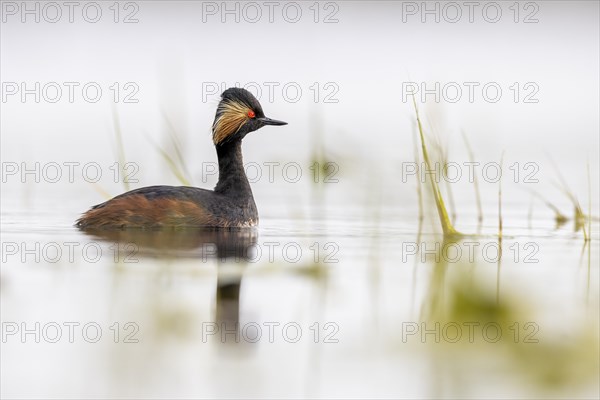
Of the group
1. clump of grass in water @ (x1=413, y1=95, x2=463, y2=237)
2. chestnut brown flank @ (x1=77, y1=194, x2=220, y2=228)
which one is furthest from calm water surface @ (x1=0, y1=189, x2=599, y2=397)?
chestnut brown flank @ (x1=77, y1=194, x2=220, y2=228)

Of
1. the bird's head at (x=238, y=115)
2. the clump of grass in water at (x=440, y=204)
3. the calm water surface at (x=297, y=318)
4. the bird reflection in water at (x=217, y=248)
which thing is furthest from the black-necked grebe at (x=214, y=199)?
the clump of grass in water at (x=440, y=204)

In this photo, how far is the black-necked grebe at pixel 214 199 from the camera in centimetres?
1039

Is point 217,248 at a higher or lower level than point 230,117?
lower

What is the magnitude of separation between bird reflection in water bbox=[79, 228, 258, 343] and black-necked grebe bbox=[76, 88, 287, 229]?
0.12 metres

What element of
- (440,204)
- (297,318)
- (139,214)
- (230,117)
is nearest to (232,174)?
(230,117)

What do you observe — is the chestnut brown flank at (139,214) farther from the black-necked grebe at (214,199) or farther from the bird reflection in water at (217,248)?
the bird reflection in water at (217,248)

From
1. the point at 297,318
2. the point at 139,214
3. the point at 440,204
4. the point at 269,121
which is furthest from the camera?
the point at 269,121

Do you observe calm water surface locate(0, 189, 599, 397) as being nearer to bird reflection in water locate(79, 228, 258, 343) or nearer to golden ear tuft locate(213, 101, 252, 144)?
bird reflection in water locate(79, 228, 258, 343)

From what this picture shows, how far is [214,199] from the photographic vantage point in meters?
10.9

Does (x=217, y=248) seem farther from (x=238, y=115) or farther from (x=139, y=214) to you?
(x=238, y=115)

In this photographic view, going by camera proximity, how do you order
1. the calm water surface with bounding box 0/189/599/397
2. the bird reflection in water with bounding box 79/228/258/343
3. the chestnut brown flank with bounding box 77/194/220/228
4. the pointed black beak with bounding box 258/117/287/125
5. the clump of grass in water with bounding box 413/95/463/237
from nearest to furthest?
the calm water surface with bounding box 0/189/599/397 → the bird reflection in water with bounding box 79/228/258/343 → the clump of grass in water with bounding box 413/95/463/237 → the chestnut brown flank with bounding box 77/194/220/228 → the pointed black beak with bounding box 258/117/287/125

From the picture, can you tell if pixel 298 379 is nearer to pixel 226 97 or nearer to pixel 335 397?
pixel 335 397

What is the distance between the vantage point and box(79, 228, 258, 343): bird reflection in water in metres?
6.06

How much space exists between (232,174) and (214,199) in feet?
2.52
